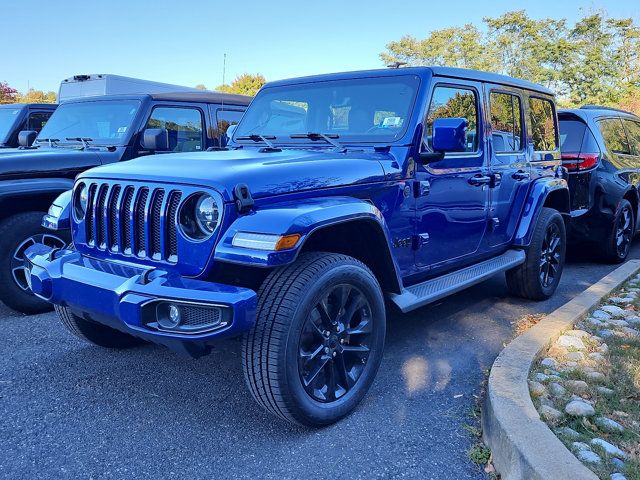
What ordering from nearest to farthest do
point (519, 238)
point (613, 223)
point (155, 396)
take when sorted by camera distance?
1. point (155, 396)
2. point (519, 238)
3. point (613, 223)

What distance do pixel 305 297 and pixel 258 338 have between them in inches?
11.5

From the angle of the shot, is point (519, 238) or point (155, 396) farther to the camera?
point (519, 238)

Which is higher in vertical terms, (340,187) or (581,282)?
(340,187)

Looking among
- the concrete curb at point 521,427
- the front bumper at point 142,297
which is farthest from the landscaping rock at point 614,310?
the front bumper at point 142,297

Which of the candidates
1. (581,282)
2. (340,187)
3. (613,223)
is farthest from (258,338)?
(613,223)

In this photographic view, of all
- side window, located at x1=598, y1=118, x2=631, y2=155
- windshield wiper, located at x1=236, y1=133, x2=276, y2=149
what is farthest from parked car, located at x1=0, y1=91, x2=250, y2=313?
side window, located at x1=598, y1=118, x2=631, y2=155

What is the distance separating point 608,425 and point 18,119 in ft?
28.2

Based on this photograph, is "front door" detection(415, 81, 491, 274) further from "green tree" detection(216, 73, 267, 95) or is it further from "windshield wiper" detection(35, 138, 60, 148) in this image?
"green tree" detection(216, 73, 267, 95)

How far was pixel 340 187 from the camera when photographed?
3061mm

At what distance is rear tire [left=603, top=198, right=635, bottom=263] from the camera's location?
6.43 m

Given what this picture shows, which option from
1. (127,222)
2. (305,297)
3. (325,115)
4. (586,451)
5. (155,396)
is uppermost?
(325,115)

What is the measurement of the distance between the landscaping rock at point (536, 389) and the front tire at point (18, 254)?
3728mm

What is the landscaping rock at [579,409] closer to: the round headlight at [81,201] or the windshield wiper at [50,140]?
the round headlight at [81,201]

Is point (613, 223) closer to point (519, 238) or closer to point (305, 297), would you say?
point (519, 238)
